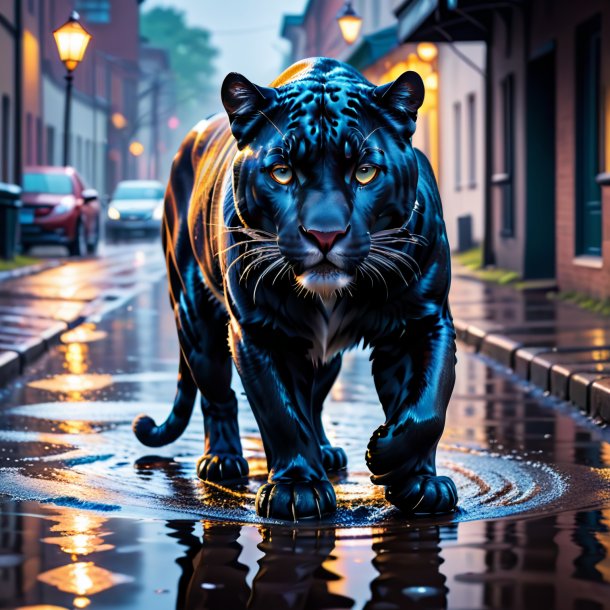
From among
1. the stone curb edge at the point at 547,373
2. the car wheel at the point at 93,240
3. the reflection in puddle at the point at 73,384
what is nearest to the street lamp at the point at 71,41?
the car wheel at the point at 93,240

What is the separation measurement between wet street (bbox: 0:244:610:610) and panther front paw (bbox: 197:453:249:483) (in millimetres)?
102

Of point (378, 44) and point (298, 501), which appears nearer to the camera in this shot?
point (298, 501)

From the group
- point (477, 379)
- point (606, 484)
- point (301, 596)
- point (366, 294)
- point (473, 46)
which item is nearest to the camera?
point (301, 596)

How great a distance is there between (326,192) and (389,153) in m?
0.27

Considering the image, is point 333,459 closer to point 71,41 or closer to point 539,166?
point 539,166

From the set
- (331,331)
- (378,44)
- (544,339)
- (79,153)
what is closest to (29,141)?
(378,44)

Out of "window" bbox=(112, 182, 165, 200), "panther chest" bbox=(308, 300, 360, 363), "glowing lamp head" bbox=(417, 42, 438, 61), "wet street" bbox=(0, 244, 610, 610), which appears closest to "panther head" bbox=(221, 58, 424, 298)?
A: "panther chest" bbox=(308, 300, 360, 363)

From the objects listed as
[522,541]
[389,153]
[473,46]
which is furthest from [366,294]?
[473,46]

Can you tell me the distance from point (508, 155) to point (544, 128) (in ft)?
5.26

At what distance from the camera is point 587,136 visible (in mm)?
16203

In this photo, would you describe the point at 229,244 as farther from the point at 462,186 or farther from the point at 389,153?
the point at 462,186

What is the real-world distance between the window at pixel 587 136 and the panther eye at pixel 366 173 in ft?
37.6

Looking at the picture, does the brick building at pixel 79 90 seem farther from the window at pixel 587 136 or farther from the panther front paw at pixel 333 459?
the panther front paw at pixel 333 459

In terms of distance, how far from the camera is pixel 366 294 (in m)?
4.90
